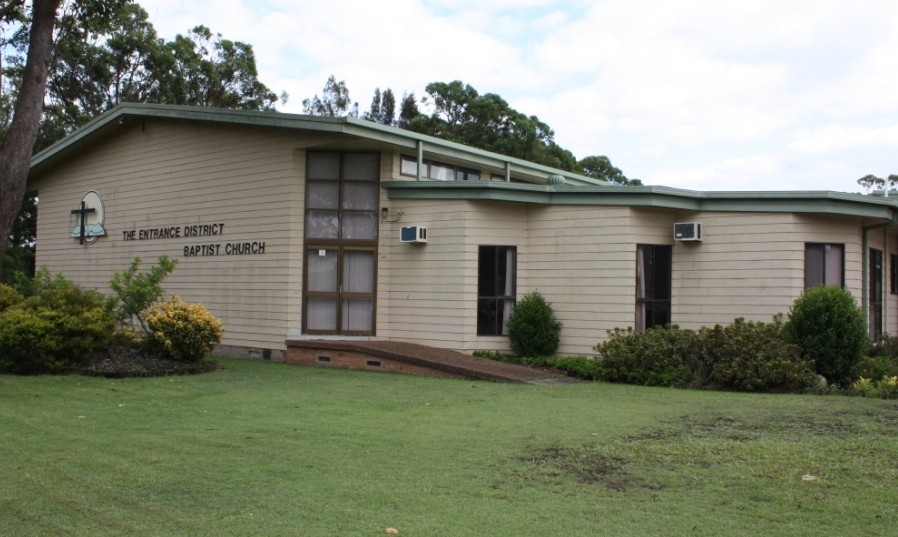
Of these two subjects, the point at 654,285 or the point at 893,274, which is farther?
the point at 893,274

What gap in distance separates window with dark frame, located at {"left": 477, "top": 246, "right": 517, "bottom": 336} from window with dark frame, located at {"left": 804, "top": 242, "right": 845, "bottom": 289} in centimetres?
559

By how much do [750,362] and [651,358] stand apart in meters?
1.63

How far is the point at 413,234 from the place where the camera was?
16.5 metres

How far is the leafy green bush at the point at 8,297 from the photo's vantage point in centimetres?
1619

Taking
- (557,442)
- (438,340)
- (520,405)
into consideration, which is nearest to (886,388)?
(520,405)

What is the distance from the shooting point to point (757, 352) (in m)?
12.5

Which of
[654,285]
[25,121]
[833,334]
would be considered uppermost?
[25,121]

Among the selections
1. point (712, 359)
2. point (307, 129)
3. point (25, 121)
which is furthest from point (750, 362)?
point (25, 121)

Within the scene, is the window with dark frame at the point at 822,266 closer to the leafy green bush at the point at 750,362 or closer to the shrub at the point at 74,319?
the leafy green bush at the point at 750,362

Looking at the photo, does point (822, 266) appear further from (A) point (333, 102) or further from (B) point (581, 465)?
(A) point (333, 102)

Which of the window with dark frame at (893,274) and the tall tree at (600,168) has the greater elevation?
the tall tree at (600,168)

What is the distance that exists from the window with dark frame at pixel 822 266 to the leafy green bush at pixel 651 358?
321cm

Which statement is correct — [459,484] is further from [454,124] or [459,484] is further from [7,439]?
[454,124]

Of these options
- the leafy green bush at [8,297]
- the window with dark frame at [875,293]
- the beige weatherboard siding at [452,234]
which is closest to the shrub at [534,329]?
the beige weatherboard siding at [452,234]
